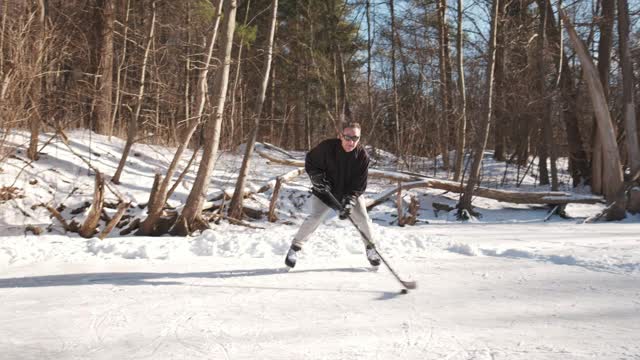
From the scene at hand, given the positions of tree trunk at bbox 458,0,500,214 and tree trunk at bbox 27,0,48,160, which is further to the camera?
tree trunk at bbox 458,0,500,214

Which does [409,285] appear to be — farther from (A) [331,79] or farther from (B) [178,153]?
(A) [331,79]

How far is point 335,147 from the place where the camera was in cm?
491

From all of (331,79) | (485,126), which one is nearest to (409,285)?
(485,126)

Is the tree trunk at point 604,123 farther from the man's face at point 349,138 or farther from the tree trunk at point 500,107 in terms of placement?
the man's face at point 349,138

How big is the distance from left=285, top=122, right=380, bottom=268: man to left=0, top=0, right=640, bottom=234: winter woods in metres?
3.19

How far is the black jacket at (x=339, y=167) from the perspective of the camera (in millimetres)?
4895

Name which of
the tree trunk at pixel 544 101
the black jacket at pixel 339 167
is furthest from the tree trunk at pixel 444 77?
the black jacket at pixel 339 167

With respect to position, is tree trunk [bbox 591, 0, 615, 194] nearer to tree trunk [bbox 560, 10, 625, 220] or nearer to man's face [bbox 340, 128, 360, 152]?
tree trunk [bbox 560, 10, 625, 220]

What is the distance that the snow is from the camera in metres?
2.88

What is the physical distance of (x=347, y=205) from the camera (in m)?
4.76

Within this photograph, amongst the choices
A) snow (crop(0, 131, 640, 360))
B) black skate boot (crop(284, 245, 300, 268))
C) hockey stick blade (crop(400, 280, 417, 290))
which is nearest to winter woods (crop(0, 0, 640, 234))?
snow (crop(0, 131, 640, 360))

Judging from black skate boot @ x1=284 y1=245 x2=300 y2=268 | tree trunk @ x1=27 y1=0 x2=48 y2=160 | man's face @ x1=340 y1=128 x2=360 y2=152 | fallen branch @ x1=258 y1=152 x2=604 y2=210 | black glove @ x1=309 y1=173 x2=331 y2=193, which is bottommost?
black skate boot @ x1=284 y1=245 x2=300 y2=268

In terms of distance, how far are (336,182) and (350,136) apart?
55 cm

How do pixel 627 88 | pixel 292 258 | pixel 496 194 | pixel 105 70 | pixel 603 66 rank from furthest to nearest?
pixel 105 70 → pixel 603 66 → pixel 496 194 → pixel 627 88 → pixel 292 258
